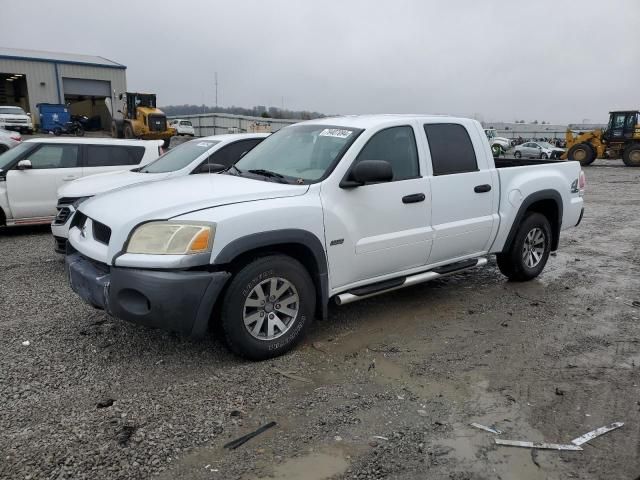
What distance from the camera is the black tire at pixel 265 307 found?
3631 millimetres

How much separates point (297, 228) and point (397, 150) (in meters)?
1.39

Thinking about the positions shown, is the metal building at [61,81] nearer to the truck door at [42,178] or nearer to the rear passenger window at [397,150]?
the truck door at [42,178]

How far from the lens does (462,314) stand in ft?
16.8

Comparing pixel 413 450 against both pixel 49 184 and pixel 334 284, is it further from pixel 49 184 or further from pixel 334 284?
pixel 49 184

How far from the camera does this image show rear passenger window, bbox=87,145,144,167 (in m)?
8.98

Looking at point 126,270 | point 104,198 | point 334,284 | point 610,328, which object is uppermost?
point 104,198

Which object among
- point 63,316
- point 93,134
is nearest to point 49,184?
point 63,316

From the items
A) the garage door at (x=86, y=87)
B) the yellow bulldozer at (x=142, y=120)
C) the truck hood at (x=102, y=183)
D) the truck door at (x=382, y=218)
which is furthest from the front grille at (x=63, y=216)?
the garage door at (x=86, y=87)

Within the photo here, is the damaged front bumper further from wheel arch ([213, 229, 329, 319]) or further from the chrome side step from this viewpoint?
the chrome side step

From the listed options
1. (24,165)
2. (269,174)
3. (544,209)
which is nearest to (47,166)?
(24,165)

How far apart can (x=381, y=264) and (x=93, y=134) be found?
3756 cm

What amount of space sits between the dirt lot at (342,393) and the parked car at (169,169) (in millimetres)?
1329

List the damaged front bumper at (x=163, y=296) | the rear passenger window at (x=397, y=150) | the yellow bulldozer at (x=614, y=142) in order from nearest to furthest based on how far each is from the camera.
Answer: the damaged front bumper at (x=163, y=296) < the rear passenger window at (x=397, y=150) < the yellow bulldozer at (x=614, y=142)

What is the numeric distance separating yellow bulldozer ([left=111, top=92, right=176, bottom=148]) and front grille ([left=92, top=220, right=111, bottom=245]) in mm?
25574
